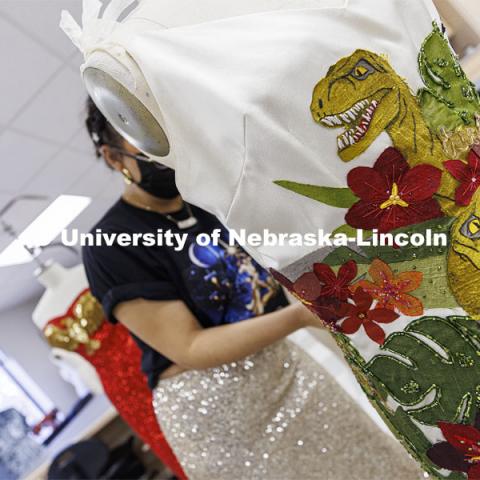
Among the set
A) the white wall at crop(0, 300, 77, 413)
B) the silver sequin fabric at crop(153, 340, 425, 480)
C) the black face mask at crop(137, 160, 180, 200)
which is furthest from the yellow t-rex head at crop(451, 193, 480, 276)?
the white wall at crop(0, 300, 77, 413)

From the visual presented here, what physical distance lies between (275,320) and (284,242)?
334 mm

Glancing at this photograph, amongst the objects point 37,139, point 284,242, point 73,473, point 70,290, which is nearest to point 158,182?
point 37,139

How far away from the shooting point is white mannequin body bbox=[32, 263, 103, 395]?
1.04m

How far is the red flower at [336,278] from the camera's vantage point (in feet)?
1.61

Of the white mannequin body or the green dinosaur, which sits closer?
the green dinosaur

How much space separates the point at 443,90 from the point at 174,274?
572mm

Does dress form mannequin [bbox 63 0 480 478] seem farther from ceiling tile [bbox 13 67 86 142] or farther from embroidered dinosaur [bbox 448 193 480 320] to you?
ceiling tile [bbox 13 67 86 142]

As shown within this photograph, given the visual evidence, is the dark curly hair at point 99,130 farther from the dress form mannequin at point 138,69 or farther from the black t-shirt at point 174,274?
the dress form mannequin at point 138,69

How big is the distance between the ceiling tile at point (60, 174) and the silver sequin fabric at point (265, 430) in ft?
1.40

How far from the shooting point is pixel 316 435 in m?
1.07

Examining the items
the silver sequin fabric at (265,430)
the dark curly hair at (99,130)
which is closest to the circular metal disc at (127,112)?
the dark curly hair at (99,130)

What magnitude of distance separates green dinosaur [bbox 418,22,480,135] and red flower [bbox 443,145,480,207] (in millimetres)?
33

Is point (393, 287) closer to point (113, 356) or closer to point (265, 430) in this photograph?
point (265, 430)

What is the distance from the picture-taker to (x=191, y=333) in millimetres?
851
